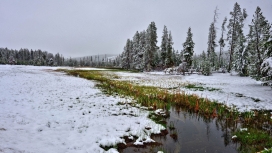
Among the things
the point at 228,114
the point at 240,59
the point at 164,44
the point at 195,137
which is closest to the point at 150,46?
the point at 164,44

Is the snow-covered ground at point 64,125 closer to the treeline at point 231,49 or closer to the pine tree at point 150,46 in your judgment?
the treeline at point 231,49

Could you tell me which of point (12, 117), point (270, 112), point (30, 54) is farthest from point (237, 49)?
point (30, 54)

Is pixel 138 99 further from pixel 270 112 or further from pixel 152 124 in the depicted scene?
pixel 270 112

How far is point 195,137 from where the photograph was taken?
7.49 metres

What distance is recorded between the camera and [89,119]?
8.59 metres

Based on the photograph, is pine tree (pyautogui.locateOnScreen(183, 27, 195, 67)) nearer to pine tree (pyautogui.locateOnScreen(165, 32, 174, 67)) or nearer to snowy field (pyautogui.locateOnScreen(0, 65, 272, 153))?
pine tree (pyautogui.locateOnScreen(165, 32, 174, 67))

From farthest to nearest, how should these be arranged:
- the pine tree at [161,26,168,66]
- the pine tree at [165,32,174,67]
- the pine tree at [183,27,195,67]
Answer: the pine tree at [161,26,168,66] < the pine tree at [165,32,174,67] < the pine tree at [183,27,195,67]

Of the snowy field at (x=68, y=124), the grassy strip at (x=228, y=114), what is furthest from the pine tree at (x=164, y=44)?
the snowy field at (x=68, y=124)

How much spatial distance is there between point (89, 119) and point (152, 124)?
3.21m

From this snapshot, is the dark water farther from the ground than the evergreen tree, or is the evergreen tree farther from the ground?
the evergreen tree

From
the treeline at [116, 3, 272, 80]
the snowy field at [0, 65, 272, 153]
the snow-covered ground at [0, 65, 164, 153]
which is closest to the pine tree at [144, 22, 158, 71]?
the treeline at [116, 3, 272, 80]

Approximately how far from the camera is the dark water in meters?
6.36

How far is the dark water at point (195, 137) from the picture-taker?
250 inches

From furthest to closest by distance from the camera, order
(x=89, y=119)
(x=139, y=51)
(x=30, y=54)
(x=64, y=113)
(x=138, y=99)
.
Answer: (x=30, y=54) → (x=139, y=51) → (x=138, y=99) → (x=64, y=113) → (x=89, y=119)
